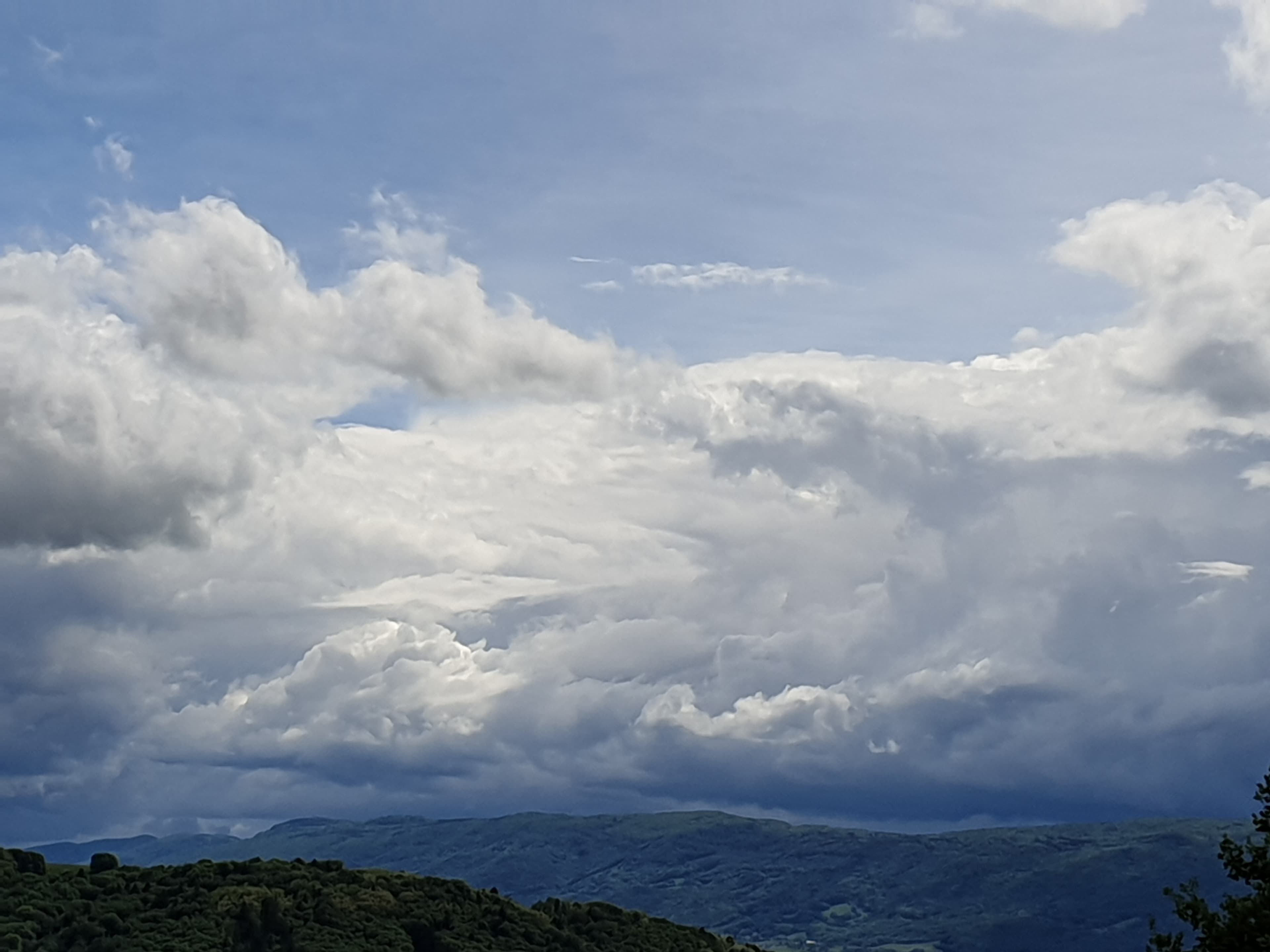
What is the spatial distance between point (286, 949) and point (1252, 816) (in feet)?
508

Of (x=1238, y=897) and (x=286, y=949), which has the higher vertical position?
(x=1238, y=897)

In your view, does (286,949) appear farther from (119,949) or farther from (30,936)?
(30,936)

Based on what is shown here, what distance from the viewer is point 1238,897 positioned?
7575cm

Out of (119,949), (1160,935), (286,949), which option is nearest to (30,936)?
(119,949)

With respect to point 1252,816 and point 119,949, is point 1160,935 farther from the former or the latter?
point 119,949

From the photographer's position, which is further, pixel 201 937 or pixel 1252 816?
pixel 201 937

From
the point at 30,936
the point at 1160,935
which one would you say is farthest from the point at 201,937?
the point at 1160,935

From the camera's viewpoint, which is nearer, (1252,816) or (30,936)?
(1252,816)

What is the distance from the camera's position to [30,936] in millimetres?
194625

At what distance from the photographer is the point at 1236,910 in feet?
233

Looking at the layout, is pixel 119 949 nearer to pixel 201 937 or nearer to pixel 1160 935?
pixel 201 937

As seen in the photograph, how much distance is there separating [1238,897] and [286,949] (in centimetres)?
15405

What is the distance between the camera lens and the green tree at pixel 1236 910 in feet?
226

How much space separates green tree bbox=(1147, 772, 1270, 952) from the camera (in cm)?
6881
